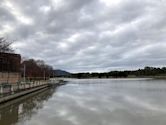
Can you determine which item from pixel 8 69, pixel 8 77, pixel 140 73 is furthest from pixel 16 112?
pixel 140 73

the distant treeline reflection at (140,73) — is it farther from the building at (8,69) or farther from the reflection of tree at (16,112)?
the reflection of tree at (16,112)

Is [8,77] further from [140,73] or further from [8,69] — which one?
[140,73]

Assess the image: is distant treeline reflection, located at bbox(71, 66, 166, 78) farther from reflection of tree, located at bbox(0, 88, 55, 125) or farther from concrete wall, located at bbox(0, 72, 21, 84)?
reflection of tree, located at bbox(0, 88, 55, 125)

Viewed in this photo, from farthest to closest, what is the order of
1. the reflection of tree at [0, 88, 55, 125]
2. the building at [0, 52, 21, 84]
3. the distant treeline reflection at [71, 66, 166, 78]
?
1. the distant treeline reflection at [71, 66, 166, 78]
2. the building at [0, 52, 21, 84]
3. the reflection of tree at [0, 88, 55, 125]

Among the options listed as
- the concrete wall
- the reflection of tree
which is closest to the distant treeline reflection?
the concrete wall

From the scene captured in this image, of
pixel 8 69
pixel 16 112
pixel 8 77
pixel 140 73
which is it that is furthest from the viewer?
pixel 140 73

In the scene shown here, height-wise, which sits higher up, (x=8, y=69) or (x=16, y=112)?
(x=8, y=69)

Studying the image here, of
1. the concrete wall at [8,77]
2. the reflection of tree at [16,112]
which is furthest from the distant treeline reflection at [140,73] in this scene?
the reflection of tree at [16,112]

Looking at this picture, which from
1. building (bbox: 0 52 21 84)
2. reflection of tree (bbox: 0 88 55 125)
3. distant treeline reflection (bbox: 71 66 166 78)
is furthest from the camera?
distant treeline reflection (bbox: 71 66 166 78)

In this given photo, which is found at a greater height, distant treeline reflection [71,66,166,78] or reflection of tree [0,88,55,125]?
distant treeline reflection [71,66,166,78]

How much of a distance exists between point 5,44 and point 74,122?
2053 cm

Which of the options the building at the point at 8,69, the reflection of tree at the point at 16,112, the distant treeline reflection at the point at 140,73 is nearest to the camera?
the reflection of tree at the point at 16,112

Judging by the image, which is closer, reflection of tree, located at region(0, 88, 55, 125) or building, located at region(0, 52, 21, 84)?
reflection of tree, located at region(0, 88, 55, 125)

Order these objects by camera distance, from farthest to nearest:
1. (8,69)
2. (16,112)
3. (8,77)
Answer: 1. (8,69)
2. (8,77)
3. (16,112)
